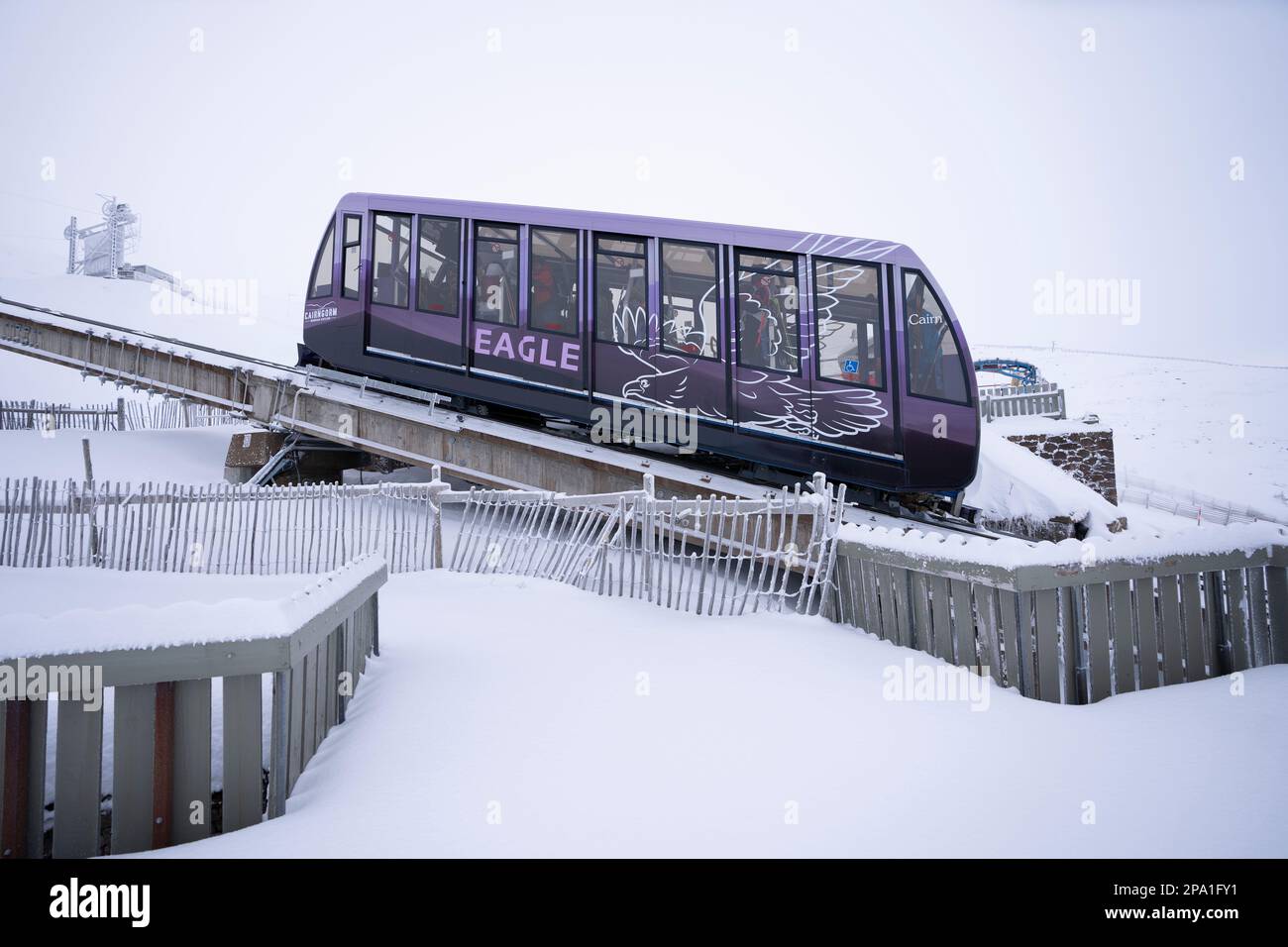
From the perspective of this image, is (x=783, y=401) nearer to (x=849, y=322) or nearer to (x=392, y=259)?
(x=849, y=322)

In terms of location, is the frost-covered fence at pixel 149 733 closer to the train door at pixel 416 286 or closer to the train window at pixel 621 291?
the train window at pixel 621 291

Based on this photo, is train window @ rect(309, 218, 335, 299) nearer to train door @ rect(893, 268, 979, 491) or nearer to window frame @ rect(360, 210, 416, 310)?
window frame @ rect(360, 210, 416, 310)

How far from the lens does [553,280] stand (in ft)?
33.7

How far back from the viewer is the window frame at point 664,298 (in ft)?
31.8

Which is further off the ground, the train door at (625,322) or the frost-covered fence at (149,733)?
the train door at (625,322)

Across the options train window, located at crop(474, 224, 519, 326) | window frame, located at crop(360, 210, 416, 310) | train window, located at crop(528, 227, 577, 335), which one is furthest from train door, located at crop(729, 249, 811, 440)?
window frame, located at crop(360, 210, 416, 310)

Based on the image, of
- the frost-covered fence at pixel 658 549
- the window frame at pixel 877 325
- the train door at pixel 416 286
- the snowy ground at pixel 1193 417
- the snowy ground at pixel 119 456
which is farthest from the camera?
the snowy ground at pixel 1193 417

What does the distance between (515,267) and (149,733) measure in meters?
8.88

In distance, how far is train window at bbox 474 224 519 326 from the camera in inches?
408

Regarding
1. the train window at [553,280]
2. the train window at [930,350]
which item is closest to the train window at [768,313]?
the train window at [930,350]

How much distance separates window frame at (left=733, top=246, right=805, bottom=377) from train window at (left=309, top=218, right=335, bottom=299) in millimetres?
6602

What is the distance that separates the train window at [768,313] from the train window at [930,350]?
1543 mm

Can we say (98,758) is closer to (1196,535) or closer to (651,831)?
(651,831)
